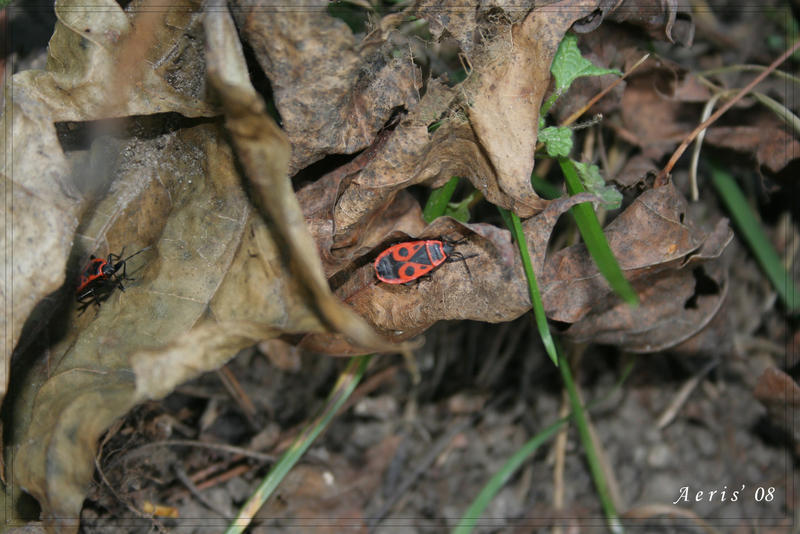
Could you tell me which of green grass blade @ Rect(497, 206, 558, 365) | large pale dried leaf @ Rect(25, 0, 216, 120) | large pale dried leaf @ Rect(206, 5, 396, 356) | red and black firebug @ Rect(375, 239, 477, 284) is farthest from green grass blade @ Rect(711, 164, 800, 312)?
large pale dried leaf @ Rect(25, 0, 216, 120)

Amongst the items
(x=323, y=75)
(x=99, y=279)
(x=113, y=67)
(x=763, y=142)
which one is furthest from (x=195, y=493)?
(x=763, y=142)

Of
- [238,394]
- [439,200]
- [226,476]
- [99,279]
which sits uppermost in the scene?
[99,279]

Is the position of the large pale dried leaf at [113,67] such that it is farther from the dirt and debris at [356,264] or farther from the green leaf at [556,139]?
the green leaf at [556,139]

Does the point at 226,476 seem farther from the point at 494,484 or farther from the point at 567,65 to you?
the point at 567,65

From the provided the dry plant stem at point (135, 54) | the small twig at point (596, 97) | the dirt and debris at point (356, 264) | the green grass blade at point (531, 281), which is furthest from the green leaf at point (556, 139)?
the dry plant stem at point (135, 54)

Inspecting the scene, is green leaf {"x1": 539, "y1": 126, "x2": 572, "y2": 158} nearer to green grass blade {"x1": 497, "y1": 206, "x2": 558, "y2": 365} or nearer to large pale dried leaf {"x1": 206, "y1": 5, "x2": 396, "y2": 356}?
green grass blade {"x1": 497, "y1": 206, "x2": 558, "y2": 365}
